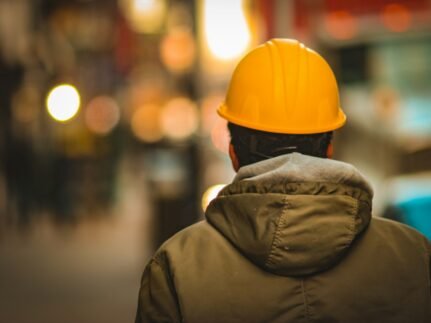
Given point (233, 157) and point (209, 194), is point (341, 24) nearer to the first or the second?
point (209, 194)

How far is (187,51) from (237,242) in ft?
69.9

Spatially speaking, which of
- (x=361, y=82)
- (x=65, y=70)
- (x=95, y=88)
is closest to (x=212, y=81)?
(x=361, y=82)

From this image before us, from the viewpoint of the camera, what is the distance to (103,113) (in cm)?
2497

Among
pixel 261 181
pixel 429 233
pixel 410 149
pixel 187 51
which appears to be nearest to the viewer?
pixel 261 181

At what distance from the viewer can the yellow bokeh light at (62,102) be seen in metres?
18.5

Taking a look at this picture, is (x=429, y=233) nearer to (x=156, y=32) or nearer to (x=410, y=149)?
(x=410, y=149)

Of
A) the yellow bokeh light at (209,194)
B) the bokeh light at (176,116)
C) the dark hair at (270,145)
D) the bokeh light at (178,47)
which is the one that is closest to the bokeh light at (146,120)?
the bokeh light at (176,116)

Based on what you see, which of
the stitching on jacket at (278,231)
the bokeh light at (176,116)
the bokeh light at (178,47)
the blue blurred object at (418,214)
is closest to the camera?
the stitching on jacket at (278,231)

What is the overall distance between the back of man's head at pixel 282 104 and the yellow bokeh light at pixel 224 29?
9.17 metres

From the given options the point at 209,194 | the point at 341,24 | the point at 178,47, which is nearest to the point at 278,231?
the point at 341,24

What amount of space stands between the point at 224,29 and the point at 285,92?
9.46 m

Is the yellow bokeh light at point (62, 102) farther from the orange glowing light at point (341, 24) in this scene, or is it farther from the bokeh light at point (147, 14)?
the bokeh light at point (147, 14)

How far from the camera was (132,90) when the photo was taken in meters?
34.8

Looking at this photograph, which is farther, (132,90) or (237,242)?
(132,90)
